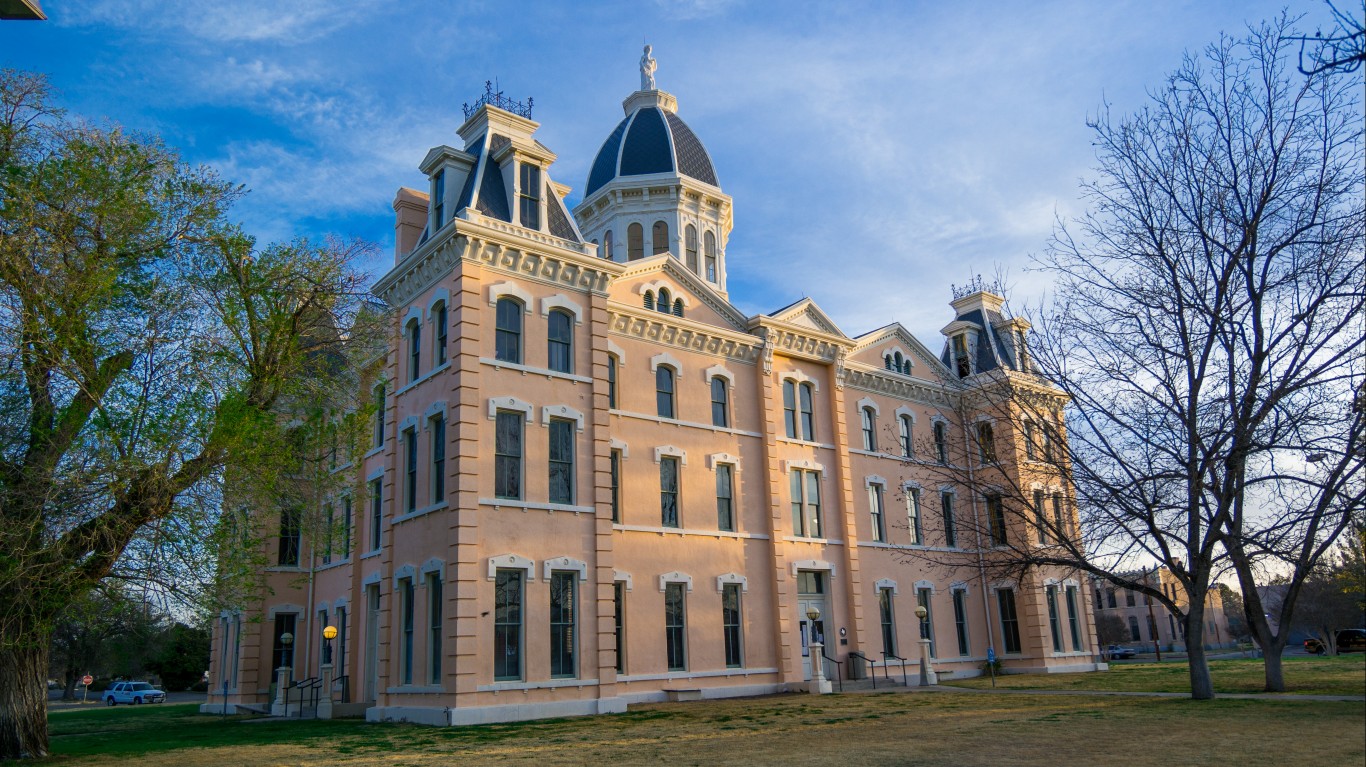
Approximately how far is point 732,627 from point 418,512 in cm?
1024

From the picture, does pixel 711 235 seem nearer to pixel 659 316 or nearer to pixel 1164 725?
pixel 659 316

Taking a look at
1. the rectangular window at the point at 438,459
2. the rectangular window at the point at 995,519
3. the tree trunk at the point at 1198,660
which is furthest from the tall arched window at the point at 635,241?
the tree trunk at the point at 1198,660

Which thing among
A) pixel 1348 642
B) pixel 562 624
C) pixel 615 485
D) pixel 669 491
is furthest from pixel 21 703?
pixel 1348 642

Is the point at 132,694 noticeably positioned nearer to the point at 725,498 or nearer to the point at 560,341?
the point at 725,498

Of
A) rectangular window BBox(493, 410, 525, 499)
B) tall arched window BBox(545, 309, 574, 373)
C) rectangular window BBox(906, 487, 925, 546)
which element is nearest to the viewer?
rectangular window BBox(493, 410, 525, 499)

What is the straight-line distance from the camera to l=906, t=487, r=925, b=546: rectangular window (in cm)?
3438

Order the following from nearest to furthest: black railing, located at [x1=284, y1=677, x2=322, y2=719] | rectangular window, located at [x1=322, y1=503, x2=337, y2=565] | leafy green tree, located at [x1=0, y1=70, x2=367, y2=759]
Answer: leafy green tree, located at [x1=0, y1=70, x2=367, y2=759], rectangular window, located at [x1=322, y1=503, x2=337, y2=565], black railing, located at [x1=284, y1=677, x2=322, y2=719]

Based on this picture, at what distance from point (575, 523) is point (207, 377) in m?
9.46

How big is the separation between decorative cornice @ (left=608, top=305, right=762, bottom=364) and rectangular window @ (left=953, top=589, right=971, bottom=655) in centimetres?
1254

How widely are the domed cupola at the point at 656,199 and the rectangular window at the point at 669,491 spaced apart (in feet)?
34.9

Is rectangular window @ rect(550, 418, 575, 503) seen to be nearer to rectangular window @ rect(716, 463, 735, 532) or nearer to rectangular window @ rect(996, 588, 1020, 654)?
rectangular window @ rect(716, 463, 735, 532)

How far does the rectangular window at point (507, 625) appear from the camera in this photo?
69.0 feet

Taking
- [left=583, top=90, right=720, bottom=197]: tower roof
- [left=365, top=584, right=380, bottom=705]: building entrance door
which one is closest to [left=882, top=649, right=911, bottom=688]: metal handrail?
[left=365, top=584, right=380, bottom=705]: building entrance door

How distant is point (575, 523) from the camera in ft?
75.8
